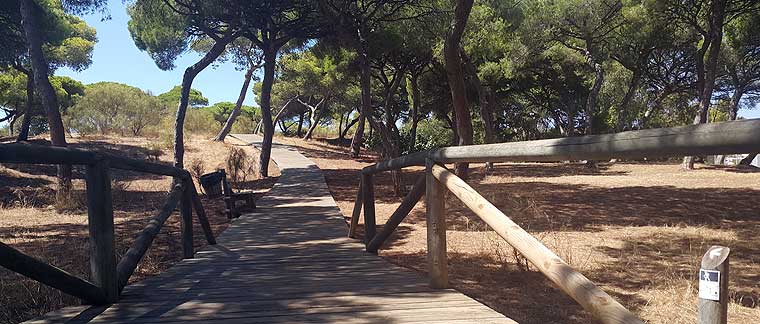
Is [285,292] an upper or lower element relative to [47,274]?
lower

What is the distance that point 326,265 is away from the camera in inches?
188

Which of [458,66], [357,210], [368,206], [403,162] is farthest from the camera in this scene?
[458,66]

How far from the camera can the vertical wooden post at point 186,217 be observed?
5047 mm

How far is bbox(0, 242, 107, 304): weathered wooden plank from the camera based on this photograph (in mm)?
2369

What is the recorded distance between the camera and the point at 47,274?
261 cm

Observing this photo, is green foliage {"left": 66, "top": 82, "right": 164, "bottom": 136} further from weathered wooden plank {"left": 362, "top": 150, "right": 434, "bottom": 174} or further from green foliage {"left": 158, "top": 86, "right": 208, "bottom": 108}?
weathered wooden plank {"left": 362, "top": 150, "right": 434, "bottom": 174}

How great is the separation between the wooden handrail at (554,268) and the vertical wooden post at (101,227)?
2.05 meters

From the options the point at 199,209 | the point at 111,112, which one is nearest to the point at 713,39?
the point at 199,209

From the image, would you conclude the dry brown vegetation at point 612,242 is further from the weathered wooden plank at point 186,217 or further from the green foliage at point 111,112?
the green foliage at point 111,112

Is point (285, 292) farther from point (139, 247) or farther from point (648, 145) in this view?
point (648, 145)

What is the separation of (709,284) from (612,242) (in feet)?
18.6

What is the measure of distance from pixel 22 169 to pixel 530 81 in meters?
17.5

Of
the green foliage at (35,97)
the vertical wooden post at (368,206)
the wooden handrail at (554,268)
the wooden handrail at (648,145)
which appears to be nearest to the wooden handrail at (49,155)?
the wooden handrail at (554,268)

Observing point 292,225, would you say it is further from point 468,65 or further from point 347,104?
point 347,104
